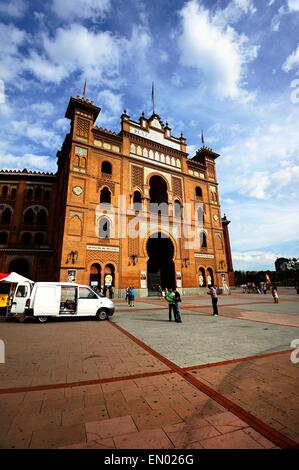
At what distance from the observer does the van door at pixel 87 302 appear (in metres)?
9.96

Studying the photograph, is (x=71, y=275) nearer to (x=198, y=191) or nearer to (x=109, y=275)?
(x=109, y=275)

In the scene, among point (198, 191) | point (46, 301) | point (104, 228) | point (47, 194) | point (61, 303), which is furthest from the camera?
point (198, 191)

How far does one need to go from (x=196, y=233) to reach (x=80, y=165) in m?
15.6

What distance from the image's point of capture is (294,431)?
229 centimetres

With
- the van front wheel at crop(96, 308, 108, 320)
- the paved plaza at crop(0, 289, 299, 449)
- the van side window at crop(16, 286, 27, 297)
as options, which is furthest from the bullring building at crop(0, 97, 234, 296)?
the paved plaza at crop(0, 289, 299, 449)

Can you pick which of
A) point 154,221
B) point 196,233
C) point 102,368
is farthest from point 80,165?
point 102,368

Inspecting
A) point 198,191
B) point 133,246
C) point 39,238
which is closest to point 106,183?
point 133,246

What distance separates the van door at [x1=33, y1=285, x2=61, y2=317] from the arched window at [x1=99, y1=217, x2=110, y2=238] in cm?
1214

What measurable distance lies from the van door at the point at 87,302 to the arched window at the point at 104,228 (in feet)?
38.6

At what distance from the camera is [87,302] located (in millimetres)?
10094

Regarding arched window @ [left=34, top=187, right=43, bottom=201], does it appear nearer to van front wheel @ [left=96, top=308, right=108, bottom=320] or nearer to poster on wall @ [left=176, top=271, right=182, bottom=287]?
poster on wall @ [left=176, top=271, right=182, bottom=287]

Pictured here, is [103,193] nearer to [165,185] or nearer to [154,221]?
[154,221]

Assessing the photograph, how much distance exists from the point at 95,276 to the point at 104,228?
4824 millimetres

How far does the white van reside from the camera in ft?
30.9
